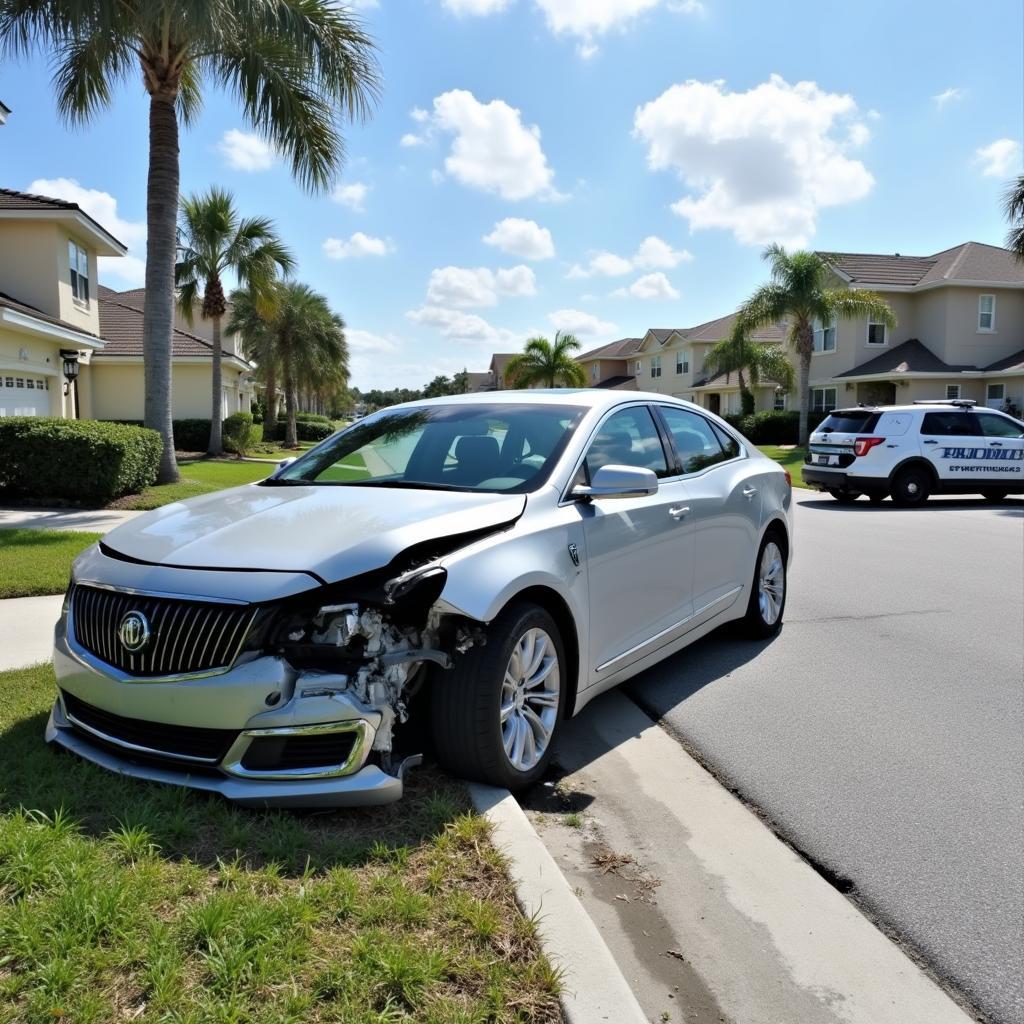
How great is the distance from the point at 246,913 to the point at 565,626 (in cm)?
179

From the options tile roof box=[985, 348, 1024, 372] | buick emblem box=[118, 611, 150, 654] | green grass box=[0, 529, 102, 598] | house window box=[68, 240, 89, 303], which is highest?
house window box=[68, 240, 89, 303]

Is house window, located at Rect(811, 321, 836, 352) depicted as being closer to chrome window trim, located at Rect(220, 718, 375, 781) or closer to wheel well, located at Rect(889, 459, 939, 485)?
wheel well, located at Rect(889, 459, 939, 485)

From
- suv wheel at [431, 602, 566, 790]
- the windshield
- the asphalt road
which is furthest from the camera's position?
the windshield

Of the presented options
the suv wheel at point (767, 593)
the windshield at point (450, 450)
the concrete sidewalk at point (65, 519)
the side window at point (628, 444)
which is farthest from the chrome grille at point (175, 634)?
the concrete sidewalk at point (65, 519)

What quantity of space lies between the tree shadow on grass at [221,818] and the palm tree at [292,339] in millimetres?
34987

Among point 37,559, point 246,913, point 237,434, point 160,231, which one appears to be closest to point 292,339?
point 237,434

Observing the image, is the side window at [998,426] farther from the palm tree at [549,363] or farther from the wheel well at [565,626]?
the palm tree at [549,363]

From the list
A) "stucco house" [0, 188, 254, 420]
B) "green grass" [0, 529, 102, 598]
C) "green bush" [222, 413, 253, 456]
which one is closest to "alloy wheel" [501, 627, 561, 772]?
"green grass" [0, 529, 102, 598]

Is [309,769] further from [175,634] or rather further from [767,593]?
[767,593]

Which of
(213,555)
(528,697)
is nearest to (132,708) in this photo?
(213,555)

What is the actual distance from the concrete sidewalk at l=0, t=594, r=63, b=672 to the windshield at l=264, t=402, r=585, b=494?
1.94 metres

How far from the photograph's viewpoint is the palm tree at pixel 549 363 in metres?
53.2

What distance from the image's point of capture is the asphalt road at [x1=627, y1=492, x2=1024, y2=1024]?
9.87ft

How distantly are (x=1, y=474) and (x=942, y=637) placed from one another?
12.8 metres
